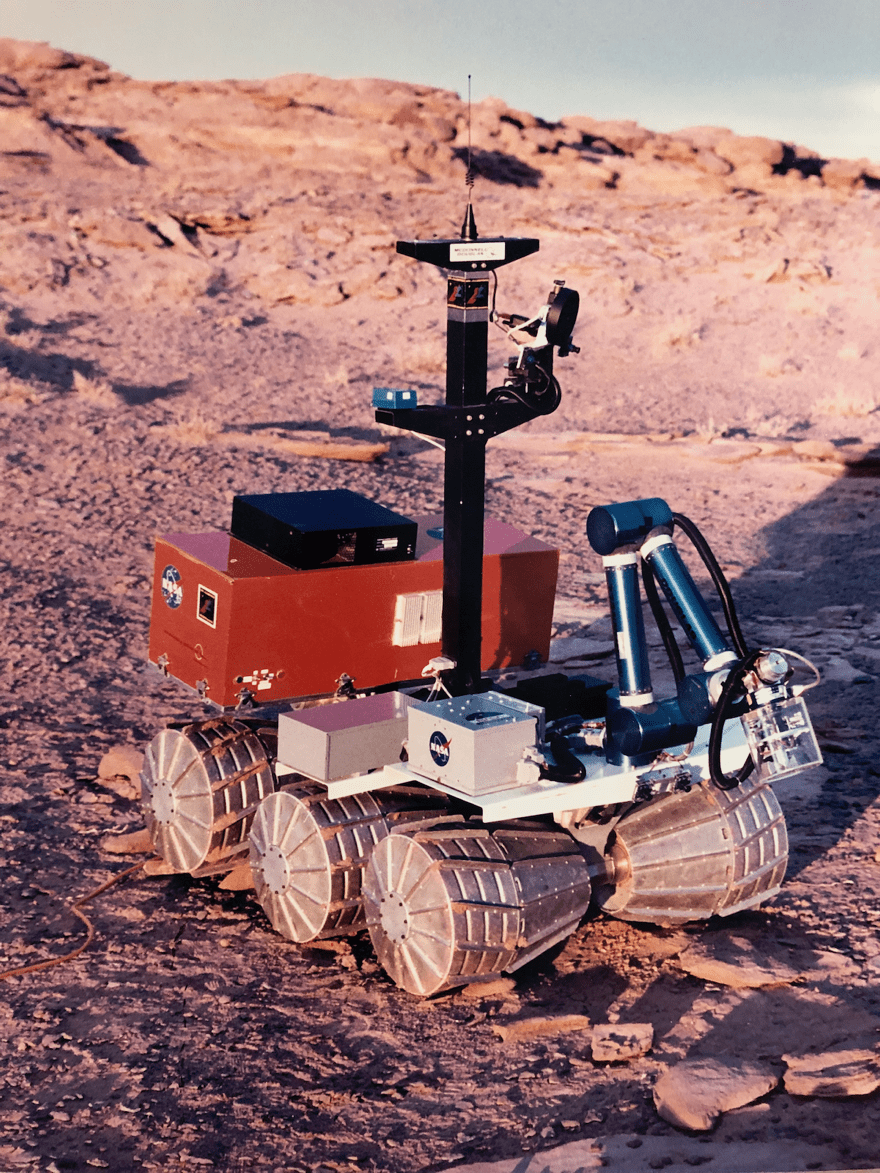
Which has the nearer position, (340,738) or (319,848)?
(340,738)

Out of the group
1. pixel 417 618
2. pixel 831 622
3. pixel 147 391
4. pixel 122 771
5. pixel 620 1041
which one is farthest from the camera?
pixel 147 391

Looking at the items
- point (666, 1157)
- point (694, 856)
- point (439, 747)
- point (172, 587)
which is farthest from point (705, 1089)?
point (172, 587)

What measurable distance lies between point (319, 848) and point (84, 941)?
4.40 ft

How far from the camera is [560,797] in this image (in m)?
5.75

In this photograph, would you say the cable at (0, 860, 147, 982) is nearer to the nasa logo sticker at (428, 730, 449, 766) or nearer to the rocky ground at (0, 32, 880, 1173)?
the rocky ground at (0, 32, 880, 1173)

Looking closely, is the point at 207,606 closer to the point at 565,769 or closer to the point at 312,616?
the point at 312,616

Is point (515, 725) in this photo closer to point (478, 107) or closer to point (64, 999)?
point (64, 999)

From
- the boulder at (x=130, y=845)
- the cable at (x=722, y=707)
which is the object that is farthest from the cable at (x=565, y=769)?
the boulder at (x=130, y=845)

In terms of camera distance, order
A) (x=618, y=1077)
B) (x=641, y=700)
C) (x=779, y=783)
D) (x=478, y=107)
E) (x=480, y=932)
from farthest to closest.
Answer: (x=478, y=107) < (x=779, y=783) < (x=641, y=700) < (x=480, y=932) < (x=618, y=1077)

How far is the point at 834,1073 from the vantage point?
16.5 ft

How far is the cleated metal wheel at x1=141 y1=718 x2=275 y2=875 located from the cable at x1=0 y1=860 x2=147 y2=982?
0.27 metres

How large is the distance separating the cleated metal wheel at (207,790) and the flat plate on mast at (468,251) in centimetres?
278

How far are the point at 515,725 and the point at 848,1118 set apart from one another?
78.9 inches

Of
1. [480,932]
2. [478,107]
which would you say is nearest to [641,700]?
[480,932]
